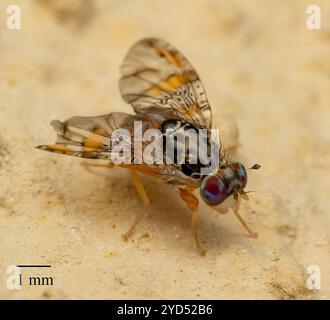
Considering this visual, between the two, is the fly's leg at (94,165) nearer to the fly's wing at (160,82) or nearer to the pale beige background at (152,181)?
the pale beige background at (152,181)

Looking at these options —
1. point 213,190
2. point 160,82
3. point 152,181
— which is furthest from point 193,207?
point 160,82

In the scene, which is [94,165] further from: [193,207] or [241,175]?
[241,175]

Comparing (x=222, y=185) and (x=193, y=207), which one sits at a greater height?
(x=222, y=185)

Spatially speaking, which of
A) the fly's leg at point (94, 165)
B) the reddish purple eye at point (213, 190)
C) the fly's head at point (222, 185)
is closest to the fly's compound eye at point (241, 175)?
the fly's head at point (222, 185)

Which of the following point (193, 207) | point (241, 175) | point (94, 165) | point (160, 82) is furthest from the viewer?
point (160, 82)

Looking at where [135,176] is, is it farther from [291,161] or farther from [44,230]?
[291,161]

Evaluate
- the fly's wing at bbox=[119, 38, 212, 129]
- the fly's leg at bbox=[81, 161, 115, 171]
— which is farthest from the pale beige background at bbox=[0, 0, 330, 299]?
the fly's wing at bbox=[119, 38, 212, 129]
